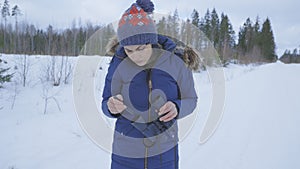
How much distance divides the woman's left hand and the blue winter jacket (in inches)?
4.4

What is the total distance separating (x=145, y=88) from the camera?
1316mm

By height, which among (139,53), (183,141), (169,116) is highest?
(139,53)

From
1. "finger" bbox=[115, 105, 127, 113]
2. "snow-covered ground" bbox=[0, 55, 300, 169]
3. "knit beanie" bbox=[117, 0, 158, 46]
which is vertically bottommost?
"snow-covered ground" bbox=[0, 55, 300, 169]

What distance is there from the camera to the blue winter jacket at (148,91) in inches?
51.1

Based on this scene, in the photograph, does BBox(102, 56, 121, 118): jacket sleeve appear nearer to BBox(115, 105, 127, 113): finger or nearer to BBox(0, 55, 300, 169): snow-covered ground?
BBox(115, 105, 127, 113): finger

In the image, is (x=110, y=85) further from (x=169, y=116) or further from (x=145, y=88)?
(x=169, y=116)

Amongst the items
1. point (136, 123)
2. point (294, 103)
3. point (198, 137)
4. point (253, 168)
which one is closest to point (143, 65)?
point (136, 123)

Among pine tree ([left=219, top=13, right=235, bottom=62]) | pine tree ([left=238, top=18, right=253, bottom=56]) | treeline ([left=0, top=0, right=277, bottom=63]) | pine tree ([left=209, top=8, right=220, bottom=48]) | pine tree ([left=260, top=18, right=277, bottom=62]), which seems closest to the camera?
treeline ([left=0, top=0, right=277, bottom=63])

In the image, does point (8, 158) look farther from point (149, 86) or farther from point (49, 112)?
point (149, 86)

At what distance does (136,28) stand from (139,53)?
14 cm

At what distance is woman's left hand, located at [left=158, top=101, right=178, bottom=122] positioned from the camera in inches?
45.6

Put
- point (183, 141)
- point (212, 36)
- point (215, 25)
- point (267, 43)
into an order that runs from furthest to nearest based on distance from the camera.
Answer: point (267, 43) → point (215, 25) → point (212, 36) → point (183, 141)

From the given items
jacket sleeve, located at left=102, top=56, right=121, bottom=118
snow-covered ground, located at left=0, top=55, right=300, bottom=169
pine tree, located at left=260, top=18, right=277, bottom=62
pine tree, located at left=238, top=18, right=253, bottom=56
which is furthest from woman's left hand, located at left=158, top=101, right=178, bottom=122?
pine tree, located at left=260, top=18, right=277, bottom=62

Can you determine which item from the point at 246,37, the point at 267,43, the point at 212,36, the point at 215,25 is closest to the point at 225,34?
the point at 215,25
